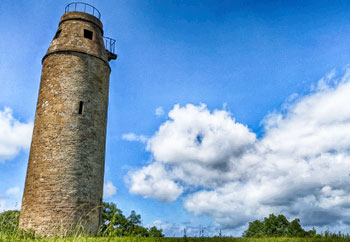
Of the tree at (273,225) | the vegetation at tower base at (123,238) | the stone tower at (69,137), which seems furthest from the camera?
the tree at (273,225)

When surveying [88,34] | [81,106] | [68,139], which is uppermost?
[88,34]

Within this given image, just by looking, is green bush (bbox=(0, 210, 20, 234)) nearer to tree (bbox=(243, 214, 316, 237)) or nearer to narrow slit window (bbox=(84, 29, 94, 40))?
narrow slit window (bbox=(84, 29, 94, 40))

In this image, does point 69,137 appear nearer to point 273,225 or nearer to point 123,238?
point 123,238

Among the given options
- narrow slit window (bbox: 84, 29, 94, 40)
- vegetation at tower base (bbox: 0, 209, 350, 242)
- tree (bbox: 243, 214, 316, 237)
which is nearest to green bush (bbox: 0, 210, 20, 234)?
vegetation at tower base (bbox: 0, 209, 350, 242)

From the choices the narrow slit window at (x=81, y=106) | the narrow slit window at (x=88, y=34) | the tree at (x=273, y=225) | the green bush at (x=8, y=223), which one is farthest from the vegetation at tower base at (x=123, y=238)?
the tree at (x=273, y=225)

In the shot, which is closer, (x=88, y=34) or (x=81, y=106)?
(x=81, y=106)

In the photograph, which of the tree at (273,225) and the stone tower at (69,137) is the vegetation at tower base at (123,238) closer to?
the stone tower at (69,137)

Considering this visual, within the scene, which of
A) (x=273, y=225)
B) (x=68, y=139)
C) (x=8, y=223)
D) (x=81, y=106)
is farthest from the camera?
(x=273, y=225)

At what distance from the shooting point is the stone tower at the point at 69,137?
1487cm

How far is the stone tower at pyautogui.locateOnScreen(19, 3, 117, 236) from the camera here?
14.9 m

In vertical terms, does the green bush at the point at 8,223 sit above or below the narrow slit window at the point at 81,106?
below

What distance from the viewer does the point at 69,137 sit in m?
15.7

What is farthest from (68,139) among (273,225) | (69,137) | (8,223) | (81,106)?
(273,225)

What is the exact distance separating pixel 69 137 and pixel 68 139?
12 centimetres
